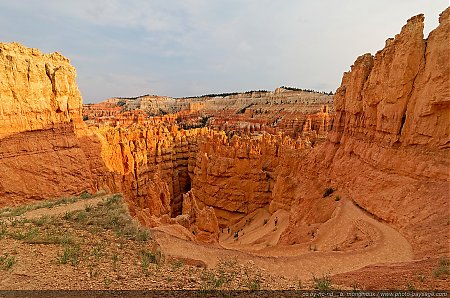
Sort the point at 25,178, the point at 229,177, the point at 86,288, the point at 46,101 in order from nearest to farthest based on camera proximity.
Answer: the point at 86,288 < the point at 25,178 < the point at 46,101 < the point at 229,177

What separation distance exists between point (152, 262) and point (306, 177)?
17.5 metres

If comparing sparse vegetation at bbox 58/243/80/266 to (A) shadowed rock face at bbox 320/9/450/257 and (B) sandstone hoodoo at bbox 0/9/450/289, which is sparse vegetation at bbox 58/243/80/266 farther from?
(A) shadowed rock face at bbox 320/9/450/257

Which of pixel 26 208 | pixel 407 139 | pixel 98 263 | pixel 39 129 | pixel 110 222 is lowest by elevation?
pixel 26 208

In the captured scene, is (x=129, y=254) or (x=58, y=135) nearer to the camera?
(x=129, y=254)

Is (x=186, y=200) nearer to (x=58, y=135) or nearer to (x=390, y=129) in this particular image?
(x=58, y=135)

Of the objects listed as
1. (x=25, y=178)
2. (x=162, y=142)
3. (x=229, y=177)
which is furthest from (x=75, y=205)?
(x=162, y=142)

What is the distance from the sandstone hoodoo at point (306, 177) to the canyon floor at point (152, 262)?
10 centimetres

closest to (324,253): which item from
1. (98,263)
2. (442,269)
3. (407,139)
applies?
(442,269)

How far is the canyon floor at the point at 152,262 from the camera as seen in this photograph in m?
5.82

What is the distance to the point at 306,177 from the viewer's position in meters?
22.6

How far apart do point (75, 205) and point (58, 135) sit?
26.7 ft

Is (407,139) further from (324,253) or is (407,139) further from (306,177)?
(306,177)

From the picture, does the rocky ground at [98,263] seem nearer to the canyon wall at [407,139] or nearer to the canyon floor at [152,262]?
the canyon floor at [152,262]

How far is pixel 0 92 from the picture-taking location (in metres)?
15.5
